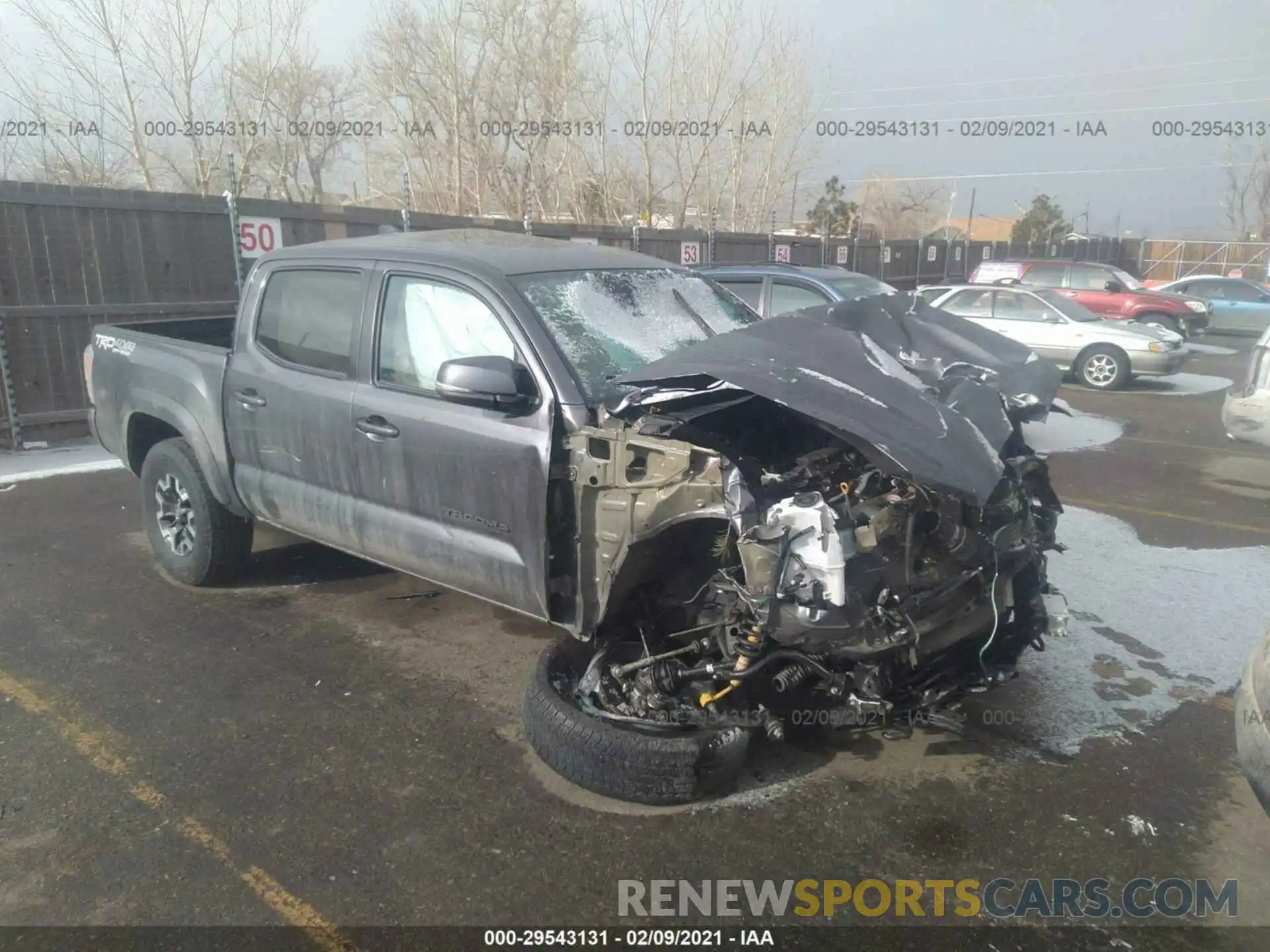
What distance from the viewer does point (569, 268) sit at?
4164 mm

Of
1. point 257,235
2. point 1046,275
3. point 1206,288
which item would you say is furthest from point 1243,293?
point 257,235

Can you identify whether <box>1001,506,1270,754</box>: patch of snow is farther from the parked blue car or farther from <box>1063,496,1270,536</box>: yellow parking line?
the parked blue car

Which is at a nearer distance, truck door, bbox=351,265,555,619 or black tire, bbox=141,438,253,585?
truck door, bbox=351,265,555,619

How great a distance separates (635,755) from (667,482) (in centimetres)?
94

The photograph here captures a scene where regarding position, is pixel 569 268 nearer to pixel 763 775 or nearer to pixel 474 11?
pixel 763 775

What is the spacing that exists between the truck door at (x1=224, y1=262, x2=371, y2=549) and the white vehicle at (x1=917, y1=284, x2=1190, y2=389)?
10066 millimetres

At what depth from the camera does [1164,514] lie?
6812 mm

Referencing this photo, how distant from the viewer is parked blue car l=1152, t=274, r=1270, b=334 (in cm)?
2139

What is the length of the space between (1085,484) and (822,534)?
567 centimetres

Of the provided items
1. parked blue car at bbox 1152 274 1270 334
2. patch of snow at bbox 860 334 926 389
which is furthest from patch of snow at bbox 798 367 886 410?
parked blue car at bbox 1152 274 1270 334

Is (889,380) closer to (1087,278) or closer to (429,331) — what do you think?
(429,331)

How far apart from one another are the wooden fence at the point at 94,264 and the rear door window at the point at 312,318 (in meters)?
5.46

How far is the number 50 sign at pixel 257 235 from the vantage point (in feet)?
33.7

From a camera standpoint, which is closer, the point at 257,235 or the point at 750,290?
the point at 750,290
